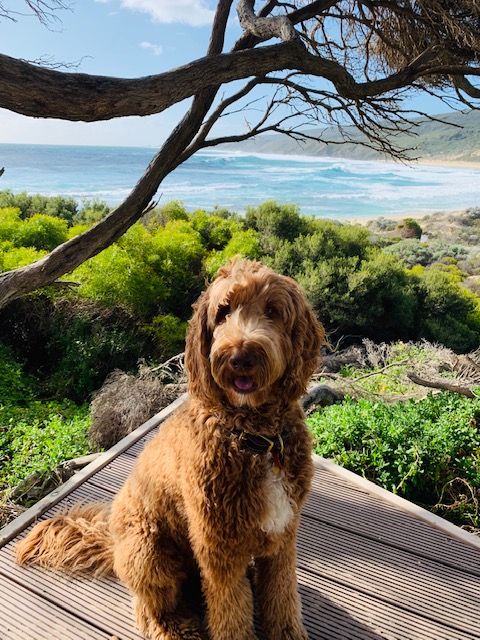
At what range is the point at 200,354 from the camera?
5.71 feet

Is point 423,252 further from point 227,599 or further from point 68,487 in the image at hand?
point 227,599

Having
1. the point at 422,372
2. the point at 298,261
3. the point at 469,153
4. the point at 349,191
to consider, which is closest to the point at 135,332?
the point at 298,261

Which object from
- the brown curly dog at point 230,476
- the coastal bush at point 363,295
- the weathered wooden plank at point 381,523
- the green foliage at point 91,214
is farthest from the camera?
the green foliage at point 91,214

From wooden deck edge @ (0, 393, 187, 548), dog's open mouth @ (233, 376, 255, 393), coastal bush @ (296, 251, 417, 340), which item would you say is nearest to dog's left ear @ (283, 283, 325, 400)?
dog's open mouth @ (233, 376, 255, 393)

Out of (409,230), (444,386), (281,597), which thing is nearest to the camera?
(281,597)

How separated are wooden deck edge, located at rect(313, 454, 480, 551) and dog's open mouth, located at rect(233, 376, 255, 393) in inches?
70.5

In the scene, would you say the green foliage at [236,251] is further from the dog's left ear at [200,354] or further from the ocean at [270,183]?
the ocean at [270,183]

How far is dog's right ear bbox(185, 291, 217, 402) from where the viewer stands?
1716 mm

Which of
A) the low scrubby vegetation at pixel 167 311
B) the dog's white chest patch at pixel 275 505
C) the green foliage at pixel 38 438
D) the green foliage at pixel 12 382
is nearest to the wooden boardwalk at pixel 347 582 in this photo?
the low scrubby vegetation at pixel 167 311

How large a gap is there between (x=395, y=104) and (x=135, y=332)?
4.25 meters

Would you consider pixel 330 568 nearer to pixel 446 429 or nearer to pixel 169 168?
pixel 446 429

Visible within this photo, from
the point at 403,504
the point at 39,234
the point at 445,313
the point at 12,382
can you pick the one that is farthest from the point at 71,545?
the point at 445,313

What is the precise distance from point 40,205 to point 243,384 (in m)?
12.5

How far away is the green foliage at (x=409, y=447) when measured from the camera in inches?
125
